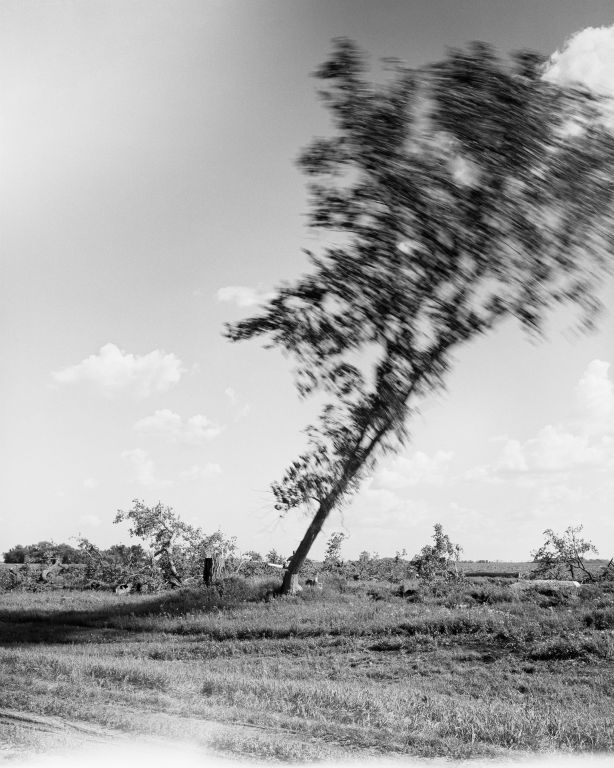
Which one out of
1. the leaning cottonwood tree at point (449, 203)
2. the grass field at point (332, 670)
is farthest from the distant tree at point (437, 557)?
the leaning cottonwood tree at point (449, 203)

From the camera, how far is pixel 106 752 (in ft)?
20.0

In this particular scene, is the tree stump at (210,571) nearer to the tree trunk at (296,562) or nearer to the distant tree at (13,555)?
the tree trunk at (296,562)

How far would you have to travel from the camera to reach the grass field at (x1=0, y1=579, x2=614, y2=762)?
22.8 feet

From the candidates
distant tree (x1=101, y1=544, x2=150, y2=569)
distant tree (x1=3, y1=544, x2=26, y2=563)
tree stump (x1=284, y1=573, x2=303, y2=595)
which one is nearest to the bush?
tree stump (x1=284, y1=573, x2=303, y2=595)

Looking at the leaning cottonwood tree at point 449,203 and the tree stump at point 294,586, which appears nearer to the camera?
the leaning cottonwood tree at point 449,203

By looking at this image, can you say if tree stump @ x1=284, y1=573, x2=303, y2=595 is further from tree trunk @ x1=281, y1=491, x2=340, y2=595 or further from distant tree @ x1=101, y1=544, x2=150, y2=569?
distant tree @ x1=101, y1=544, x2=150, y2=569

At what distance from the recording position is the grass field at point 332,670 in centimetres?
695

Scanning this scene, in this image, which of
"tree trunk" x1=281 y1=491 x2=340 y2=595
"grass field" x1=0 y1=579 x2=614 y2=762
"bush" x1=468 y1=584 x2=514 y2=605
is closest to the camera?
"grass field" x1=0 y1=579 x2=614 y2=762

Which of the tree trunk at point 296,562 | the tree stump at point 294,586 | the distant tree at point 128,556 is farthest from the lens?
the distant tree at point 128,556

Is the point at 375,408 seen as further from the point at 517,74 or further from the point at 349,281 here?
the point at 517,74

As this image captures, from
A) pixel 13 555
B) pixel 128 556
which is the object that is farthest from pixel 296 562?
pixel 13 555

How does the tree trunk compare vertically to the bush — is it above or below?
above

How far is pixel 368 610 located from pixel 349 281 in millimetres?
12573

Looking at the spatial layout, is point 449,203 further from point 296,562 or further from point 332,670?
point 296,562
